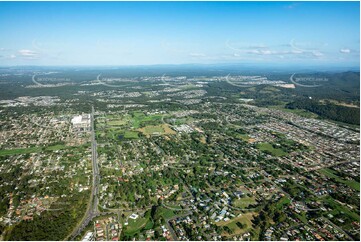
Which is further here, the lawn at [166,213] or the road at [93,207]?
the lawn at [166,213]

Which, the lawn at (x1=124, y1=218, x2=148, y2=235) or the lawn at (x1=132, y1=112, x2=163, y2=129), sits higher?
the lawn at (x1=132, y1=112, x2=163, y2=129)

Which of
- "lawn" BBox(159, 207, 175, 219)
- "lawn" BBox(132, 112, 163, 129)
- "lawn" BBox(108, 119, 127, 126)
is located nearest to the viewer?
"lawn" BBox(159, 207, 175, 219)

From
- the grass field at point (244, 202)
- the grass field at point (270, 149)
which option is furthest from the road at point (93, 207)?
the grass field at point (270, 149)

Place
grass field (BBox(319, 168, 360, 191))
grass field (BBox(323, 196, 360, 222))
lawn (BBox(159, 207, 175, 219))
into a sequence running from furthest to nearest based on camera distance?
grass field (BBox(319, 168, 360, 191)) → grass field (BBox(323, 196, 360, 222)) → lawn (BBox(159, 207, 175, 219))

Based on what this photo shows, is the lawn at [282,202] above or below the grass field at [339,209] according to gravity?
above

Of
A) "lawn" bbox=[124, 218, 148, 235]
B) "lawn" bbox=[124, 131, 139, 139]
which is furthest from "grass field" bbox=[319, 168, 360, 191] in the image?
"lawn" bbox=[124, 131, 139, 139]

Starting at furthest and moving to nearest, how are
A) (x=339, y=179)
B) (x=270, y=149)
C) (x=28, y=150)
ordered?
(x=270, y=149)
(x=28, y=150)
(x=339, y=179)

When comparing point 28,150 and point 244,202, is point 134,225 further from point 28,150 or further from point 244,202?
point 28,150

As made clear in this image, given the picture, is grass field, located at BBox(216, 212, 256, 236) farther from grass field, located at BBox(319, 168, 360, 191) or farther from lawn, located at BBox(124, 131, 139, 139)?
lawn, located at BBox(124, 131, 139, 139)

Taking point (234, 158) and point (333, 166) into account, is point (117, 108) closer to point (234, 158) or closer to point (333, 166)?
point (234, 158)

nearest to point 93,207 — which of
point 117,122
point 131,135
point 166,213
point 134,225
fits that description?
point 134,225

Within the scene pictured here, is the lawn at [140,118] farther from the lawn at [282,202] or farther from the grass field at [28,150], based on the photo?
the lawn at [282,202]
